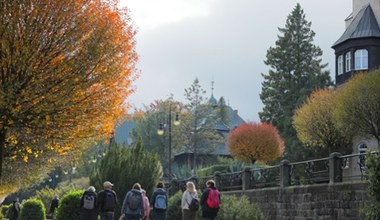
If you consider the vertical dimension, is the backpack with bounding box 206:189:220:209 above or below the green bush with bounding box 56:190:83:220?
above

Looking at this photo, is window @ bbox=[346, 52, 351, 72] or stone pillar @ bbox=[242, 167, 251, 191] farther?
window @ bbox=[346, 52, 351, 72]

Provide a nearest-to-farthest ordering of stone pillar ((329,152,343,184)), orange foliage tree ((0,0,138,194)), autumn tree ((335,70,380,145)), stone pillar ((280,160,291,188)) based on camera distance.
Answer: orange foliage tree ((0,0,138,194))
stone pillar ((329,152,343,184))
stone pillar ((280,160,291,188))
autumn tree ((335,70,380,145))

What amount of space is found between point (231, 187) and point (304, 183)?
7.78 meters

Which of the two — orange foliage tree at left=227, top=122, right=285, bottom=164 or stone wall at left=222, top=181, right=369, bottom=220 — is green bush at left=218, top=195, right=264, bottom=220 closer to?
stone wall at left=222, top=181, right=369, bottom=220

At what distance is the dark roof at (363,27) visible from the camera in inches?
1730

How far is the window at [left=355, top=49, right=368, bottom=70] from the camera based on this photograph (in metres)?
43.4

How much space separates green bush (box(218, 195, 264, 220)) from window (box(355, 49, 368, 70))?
Answer: 22.0 metres

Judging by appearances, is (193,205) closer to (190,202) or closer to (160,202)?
(190,202)

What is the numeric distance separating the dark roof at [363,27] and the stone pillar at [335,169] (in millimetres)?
25806

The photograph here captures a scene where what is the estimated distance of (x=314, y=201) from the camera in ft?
66.7

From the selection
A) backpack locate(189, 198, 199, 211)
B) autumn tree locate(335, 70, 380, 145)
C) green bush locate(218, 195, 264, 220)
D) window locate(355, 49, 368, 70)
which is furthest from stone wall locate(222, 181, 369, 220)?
window locate(355, 49, 368, 70)

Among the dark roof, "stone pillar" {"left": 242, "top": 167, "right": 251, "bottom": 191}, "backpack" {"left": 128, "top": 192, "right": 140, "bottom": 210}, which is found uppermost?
the dark roof

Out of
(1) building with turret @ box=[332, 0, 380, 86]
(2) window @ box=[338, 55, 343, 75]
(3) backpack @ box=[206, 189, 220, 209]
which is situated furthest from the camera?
(2) window @ box=[338, 55, 343, 75]

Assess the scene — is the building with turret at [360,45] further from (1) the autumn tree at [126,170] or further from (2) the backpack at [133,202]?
(2) the backpack at [133,202]
